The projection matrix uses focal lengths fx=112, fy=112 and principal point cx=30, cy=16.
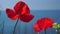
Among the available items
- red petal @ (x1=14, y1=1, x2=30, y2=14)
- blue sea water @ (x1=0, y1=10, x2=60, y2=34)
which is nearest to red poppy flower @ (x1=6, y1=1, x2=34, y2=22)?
red petal @ (x1=14, y1=1, x2=30, y2=14)

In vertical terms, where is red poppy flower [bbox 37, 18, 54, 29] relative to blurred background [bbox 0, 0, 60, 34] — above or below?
below

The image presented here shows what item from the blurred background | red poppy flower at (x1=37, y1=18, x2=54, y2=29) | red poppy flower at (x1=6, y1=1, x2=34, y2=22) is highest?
the blurred background

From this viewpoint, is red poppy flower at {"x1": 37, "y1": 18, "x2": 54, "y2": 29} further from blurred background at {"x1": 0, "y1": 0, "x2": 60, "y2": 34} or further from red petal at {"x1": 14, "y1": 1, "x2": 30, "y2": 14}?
blurred background at {"x1": 0, "y1": 0, "x2": 60, "y2": 34}

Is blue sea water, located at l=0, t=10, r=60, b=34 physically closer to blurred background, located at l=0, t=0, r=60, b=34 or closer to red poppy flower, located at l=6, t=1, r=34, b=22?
blurred background, located at l=0, t=0, r=60, b=34

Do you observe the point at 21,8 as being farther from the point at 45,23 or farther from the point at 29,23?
the point at 29,23

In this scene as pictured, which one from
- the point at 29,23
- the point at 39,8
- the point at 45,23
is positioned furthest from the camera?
the point at 39,8

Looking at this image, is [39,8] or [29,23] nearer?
[29,23]

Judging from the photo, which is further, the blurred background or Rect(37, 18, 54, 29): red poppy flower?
the blurred background

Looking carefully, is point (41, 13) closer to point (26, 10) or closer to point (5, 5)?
point (5, 5)

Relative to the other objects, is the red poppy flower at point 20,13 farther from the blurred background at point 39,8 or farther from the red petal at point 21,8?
the blurred background at point 39,8

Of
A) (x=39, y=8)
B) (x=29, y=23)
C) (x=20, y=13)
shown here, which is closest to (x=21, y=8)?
(x=20, y=13)

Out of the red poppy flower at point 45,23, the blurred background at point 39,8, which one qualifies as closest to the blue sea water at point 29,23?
the blurred background at point 39,8
